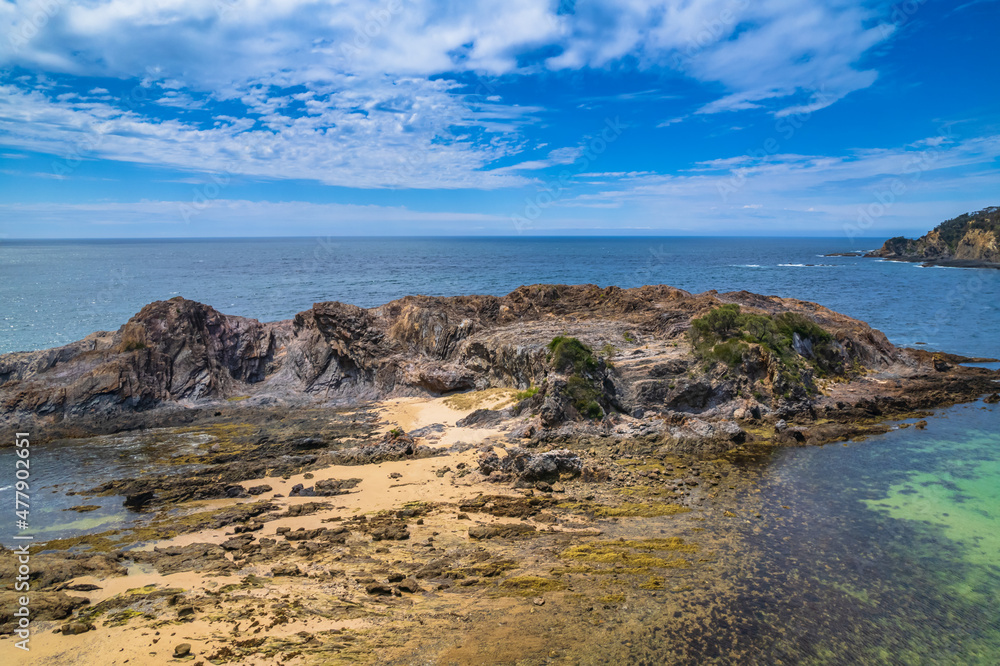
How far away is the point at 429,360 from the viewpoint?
103 ft

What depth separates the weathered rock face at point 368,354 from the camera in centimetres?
2578

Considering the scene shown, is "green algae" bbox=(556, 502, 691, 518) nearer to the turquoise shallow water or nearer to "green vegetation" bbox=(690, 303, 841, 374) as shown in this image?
the turquoise shallow water

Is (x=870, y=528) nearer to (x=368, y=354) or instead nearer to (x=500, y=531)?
(x=500, y=531)

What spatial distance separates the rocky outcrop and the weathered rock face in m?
0.07

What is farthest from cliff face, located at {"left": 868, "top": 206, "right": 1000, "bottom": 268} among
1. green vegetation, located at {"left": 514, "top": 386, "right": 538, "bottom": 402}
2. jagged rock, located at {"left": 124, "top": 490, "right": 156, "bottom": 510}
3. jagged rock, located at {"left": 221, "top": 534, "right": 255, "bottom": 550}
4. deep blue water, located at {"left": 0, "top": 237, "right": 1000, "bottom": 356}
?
jagged rock, located at {"left": 124, "top": 490, "right": 156, "bottom": 510}

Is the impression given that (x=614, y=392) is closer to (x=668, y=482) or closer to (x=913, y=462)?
(x=668, y=482)

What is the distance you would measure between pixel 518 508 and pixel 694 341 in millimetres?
15994

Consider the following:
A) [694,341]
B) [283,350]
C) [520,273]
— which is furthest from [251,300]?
[694,341]

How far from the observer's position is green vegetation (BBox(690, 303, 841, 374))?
26.3 metres

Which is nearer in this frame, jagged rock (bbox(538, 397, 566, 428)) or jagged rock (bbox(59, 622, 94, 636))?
jagged rock (bbox(59, 622, 94, 636))

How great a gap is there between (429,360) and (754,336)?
1827 cm

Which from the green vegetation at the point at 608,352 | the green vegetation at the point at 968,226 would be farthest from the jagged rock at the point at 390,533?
the green vegetation at the point at 968,226

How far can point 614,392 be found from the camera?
2488 cm

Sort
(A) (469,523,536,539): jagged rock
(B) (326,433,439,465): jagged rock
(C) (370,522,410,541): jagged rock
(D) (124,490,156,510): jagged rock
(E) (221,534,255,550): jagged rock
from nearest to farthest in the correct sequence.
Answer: (E) (221,534,255,550): jagged rock < (C) (370,522,410,541): jagged rock < (A) (469,523,536,539): jagged rock < (D) (124,490,156,510): jagged rock < (B) (326,433,439,465): jagged rock
